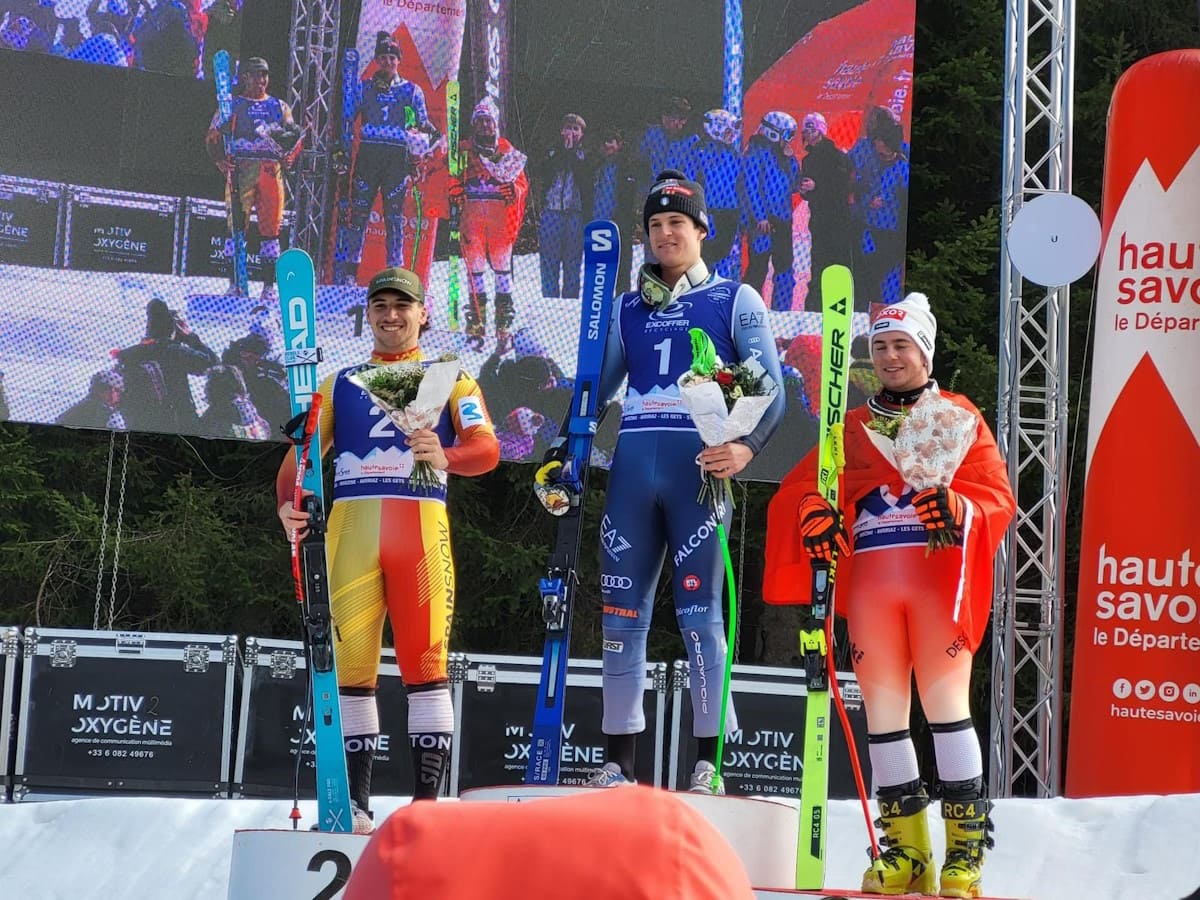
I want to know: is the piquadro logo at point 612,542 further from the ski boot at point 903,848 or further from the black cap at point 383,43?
the black cap at point 383,43

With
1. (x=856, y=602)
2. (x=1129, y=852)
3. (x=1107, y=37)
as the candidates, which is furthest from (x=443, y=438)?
(x=1107, y=37)

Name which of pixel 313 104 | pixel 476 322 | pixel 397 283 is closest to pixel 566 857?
pixel 397 283

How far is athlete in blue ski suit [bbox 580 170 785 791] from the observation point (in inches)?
151

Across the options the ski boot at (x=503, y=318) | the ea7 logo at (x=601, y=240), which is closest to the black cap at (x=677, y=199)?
the ea7 logo at (x=601, y=240)

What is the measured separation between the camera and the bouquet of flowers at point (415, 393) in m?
3.82

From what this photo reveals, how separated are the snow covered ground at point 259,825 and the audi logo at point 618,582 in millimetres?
1085

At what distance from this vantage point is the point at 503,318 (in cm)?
723

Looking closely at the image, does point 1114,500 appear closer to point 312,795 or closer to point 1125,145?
point 1125,145

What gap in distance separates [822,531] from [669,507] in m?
0.46

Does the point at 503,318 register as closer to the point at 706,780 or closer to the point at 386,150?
the point at 386,150

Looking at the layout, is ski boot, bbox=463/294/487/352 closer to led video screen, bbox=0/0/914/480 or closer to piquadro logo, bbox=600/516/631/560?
led video screen, bbox=0/0/914/480

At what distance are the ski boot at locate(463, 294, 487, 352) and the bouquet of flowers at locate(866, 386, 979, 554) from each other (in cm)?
382

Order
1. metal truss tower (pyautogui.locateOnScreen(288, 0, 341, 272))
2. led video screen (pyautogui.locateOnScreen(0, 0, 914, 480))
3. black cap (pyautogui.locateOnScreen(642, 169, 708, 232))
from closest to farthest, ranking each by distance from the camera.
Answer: black cap (pyautogui.locateOnScreen(642, 169, 708, 232)), led video screen (pyautogui.locateOnScreen(0, 0, 914, 480)), metal truss tower (pyautogui.locateOnScreen(288, 0, 341, 272))

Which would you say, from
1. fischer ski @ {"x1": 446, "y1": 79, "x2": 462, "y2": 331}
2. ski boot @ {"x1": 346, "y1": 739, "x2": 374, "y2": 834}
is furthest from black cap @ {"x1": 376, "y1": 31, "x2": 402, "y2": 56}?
ski boot @ {"x1": 346, "y1": 739, "x2": 374, "y2": 834}
